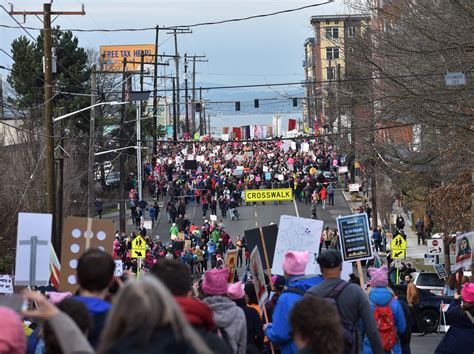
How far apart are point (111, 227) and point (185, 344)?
7495mm

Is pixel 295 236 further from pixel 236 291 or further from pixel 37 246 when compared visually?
pixel 37 246

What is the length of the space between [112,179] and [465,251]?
215ft

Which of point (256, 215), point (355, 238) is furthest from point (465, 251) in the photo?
point (256, 215)

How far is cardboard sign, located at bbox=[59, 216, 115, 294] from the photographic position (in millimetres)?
11664

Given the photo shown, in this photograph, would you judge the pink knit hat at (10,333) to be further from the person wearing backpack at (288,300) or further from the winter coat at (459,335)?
the winter coat at (459,335)

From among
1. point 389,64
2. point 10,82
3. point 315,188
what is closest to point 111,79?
point 10,82

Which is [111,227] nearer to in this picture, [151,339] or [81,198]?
[151,339]

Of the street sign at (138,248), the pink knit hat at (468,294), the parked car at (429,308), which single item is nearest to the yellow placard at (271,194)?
the street sign at (138,248)

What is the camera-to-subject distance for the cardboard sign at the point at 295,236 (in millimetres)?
13328

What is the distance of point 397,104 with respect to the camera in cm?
3189

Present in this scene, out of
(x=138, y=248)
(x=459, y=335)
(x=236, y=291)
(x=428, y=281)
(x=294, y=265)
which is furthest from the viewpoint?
(x=138, y=248)

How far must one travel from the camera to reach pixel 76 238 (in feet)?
38.5

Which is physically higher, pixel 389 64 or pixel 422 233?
pixel 389 64

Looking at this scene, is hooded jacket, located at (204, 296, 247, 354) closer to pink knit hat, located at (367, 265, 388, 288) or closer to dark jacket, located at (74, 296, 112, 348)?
dark jacket, located at (74, 296, 112, 348)
